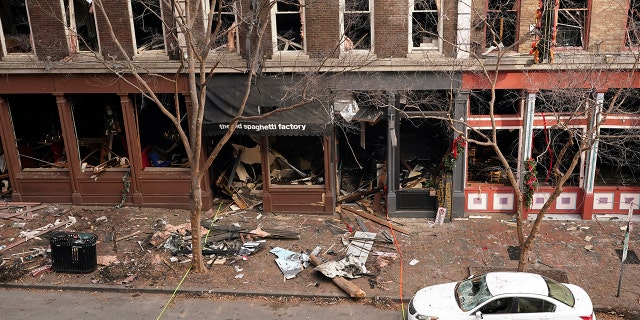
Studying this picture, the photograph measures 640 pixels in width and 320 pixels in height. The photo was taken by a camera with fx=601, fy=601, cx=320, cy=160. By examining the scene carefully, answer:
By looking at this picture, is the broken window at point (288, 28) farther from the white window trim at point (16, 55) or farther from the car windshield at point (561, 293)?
the car windshield at point (561, 293)

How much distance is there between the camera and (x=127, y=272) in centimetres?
1659

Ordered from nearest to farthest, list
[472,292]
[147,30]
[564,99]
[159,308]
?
[472,292], [159,308], [564,99], [147,30]

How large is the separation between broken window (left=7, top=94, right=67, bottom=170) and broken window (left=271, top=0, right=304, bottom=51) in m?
9.08

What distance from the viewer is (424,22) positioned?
62.8ft

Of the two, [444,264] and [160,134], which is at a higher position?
[160,134]

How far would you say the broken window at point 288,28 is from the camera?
19.2m

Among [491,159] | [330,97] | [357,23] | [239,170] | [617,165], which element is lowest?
[617,165]

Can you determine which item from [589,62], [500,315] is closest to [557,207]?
[589,62]

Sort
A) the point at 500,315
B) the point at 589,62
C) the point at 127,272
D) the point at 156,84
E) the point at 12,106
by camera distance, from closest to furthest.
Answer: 1. the point at 500,315
2. the point at 127,272
3. the point at 589,62
4. the point at 156,84
5. the point at 12,106

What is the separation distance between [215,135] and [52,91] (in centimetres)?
579

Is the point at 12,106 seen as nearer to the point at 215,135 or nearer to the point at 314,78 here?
the point at 215,135

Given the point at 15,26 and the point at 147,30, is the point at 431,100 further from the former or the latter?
the point at 15,26

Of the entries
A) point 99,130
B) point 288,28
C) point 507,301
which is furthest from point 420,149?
point 99,130

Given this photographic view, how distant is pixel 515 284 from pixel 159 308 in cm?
859
